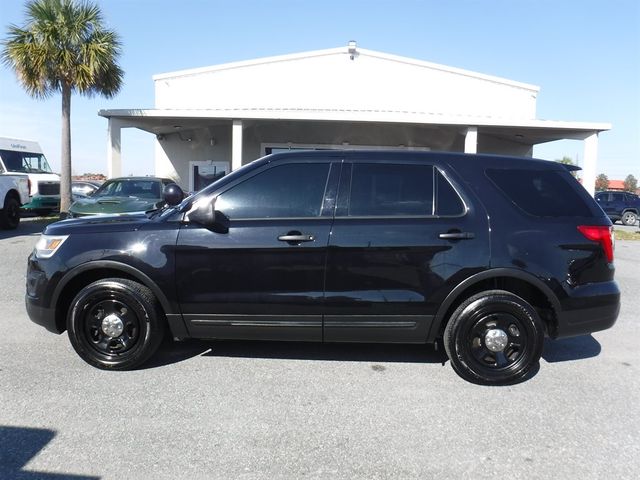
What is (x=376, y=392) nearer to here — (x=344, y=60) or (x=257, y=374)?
(x=257, y=374)

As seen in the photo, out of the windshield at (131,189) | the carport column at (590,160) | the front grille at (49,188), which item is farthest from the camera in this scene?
the front grille at (49,188)

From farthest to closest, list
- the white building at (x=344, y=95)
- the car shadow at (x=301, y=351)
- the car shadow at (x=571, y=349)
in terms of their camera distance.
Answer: the white building at (x=344, y=95), the car shadow at (x=571, y=349), the car shadow at (x=301, y=351)

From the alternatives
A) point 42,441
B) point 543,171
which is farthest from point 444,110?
point 42,441

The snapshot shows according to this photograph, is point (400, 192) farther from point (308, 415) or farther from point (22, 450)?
point (22, 450)

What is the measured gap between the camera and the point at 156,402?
11.4ft

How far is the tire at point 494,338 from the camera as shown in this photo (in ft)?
12.6

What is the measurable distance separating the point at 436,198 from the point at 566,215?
41.4 inches

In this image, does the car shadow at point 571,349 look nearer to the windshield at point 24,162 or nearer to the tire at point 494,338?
the tire at point 494,338

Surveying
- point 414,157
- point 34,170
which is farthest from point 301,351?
point 34,170

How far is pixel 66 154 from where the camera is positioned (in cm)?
1589

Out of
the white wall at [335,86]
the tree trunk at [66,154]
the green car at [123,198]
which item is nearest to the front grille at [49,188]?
the tree trunk at [66,154]

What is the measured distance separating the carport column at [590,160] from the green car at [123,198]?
12.1 m

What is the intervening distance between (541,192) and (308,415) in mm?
2540

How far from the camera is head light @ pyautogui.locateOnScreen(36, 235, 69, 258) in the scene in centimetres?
400
